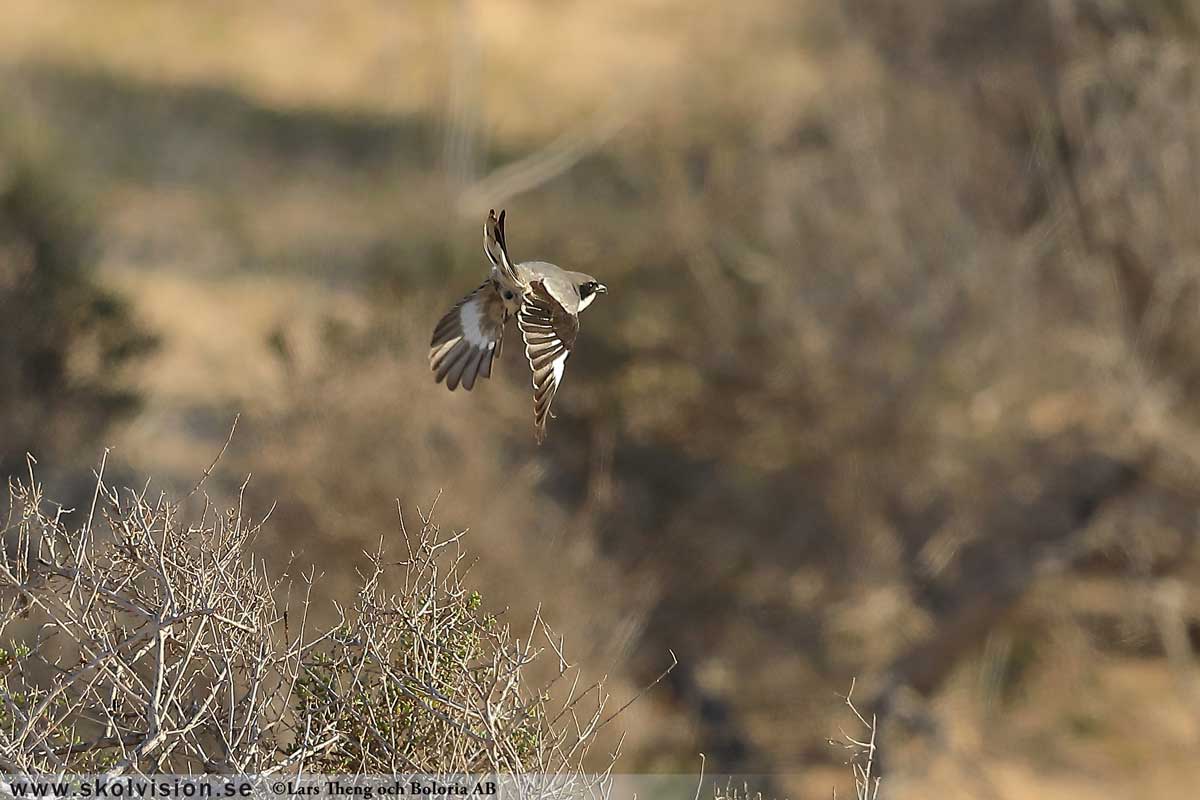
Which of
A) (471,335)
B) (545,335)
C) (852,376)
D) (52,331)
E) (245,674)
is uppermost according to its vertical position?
(545,335)

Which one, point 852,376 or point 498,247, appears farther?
point 852,376

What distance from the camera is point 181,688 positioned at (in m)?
3.24

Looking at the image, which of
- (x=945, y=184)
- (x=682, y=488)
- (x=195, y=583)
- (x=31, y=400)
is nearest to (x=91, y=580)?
(x=195, y=583)

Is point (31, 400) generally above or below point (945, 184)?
below

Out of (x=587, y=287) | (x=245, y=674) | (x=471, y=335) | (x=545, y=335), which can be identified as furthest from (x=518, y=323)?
(x=245, y=674)

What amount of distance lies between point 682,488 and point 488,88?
575 centimetres

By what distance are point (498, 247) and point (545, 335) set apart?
1.16 ft

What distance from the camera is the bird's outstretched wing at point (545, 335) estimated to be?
3.66 m

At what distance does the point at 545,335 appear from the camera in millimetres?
3736

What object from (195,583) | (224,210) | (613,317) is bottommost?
(224,210)

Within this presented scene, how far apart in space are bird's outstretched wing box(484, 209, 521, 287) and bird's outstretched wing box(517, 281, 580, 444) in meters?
0.07

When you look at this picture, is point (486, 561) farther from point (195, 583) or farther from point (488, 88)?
point (488, 88)

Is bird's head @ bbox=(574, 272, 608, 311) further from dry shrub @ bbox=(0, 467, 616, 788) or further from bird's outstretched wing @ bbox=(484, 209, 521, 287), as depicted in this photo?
dry shrub @ bbox=(0, 467, 616, 788)

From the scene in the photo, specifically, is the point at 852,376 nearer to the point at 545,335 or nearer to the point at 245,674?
the point at 545,335
